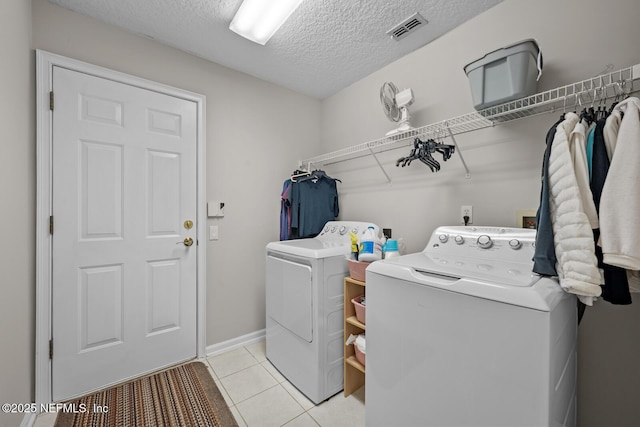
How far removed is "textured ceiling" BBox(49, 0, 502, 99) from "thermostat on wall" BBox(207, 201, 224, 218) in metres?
1.21

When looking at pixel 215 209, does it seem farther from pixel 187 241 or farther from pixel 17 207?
pixel 17 207

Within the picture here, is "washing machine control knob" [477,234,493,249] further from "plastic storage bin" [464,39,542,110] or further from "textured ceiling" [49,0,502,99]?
"textured ceiling" [49,0,502,99]

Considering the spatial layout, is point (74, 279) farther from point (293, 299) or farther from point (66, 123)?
point (293, 299)

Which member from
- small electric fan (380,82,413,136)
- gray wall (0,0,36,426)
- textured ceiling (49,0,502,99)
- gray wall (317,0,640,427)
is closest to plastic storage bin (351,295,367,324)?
gray wall (317,0,640,427)

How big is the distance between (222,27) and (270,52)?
1.29ft

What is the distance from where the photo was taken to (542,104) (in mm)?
1231

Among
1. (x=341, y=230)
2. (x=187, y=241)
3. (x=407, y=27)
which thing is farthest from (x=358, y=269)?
(x=407, y=27)

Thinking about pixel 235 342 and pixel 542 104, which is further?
pixel 235 342

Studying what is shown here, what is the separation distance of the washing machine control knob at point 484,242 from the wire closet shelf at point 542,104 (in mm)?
641

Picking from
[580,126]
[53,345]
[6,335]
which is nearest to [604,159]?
[580,126]

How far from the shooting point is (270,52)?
2.09m

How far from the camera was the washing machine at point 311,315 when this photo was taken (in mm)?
1649

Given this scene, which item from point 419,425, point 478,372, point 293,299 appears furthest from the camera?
point 293,299

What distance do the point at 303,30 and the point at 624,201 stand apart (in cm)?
192
